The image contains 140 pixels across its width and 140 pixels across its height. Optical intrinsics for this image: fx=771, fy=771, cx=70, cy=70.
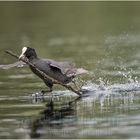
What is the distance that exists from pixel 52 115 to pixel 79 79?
3874 millimetres

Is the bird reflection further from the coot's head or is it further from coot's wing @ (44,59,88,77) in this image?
the coot's head

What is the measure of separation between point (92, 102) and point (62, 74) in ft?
3.52

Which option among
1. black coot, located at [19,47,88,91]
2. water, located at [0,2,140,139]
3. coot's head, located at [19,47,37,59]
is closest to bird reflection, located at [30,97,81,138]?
water, located at [0,2,140,139]

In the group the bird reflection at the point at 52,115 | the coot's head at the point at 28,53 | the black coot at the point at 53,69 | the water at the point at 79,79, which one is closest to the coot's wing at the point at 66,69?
the black coot at the point at 53,69

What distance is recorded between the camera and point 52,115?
524 inches

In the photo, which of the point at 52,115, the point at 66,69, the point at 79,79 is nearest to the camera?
the point at 52,115

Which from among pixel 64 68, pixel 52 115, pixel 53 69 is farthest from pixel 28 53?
pixel 52 115

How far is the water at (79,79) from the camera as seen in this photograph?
12289 mm

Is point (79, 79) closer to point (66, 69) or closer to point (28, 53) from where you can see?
point (66, 69)

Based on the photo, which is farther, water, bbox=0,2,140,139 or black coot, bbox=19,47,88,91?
black coot, bbox=19,47,88,91

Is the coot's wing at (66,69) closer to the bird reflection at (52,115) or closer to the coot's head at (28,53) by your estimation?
the coot's head at (28,53)

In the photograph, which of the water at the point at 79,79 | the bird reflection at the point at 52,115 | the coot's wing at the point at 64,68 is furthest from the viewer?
the coot's wing at the point at 64,68

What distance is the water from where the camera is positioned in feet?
40.3

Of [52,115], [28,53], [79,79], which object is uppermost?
[28,53]
